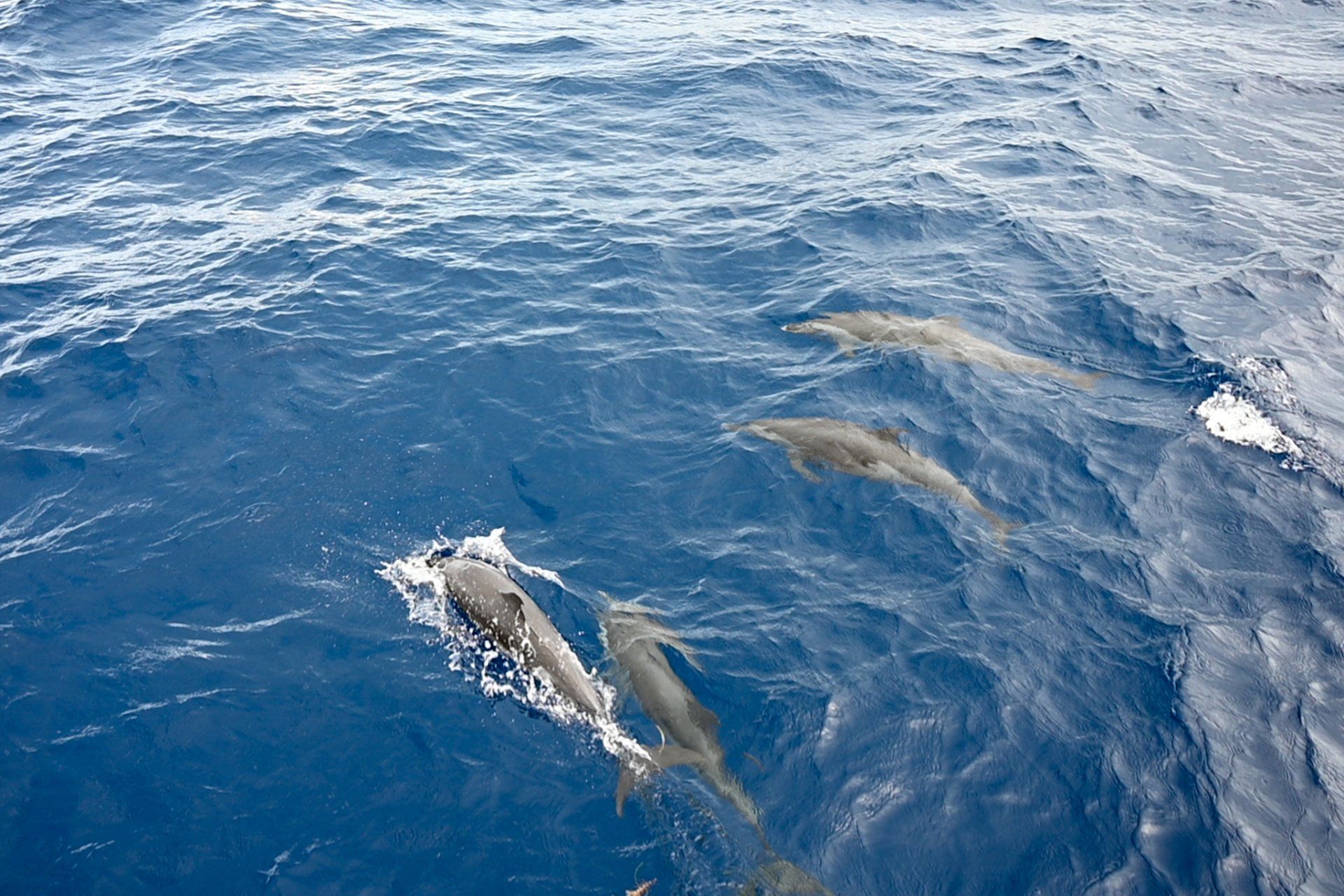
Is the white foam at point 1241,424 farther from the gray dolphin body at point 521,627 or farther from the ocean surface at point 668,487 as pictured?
the gray dolphin body at point 521,627

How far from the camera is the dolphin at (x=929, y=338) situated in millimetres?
13945

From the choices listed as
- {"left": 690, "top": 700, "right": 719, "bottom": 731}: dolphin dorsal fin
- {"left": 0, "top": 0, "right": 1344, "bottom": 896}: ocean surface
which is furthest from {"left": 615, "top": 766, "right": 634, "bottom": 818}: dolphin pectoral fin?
{"left": 690, "top": 700, "right": 719, "bottom": 731}: dolphin dorsal fin

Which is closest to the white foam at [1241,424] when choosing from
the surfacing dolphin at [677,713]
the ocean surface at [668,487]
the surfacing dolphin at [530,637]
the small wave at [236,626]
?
the ocean surface at [668,487]

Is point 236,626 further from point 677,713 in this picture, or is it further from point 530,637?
point 677,713

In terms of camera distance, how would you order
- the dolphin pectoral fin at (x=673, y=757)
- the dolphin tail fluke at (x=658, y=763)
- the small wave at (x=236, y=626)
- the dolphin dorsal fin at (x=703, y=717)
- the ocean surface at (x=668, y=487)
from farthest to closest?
the small wave at (x=236, y=626) < the dolphin dorsal fin at (x=703, y=717) < the dolphin pectoral fin at (x=673, y=757) < the dolphin tail fluke at (x=658, y=763) < the ocean surface at (x=668, y=487)

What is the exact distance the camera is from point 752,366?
46.5ft

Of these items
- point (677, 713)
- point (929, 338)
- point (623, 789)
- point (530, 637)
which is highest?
point (929, 338)

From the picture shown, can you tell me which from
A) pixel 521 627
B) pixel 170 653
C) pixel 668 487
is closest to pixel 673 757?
pixel 521 627

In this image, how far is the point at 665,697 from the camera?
30.7ft

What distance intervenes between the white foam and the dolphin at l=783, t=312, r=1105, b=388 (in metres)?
1.61

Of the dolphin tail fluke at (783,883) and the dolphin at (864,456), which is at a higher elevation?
the dolphin at (864,456)

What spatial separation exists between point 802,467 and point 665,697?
418 cm

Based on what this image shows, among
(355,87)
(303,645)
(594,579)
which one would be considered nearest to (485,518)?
(594,579)

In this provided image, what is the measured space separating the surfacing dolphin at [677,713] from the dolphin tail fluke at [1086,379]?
7862 mm
